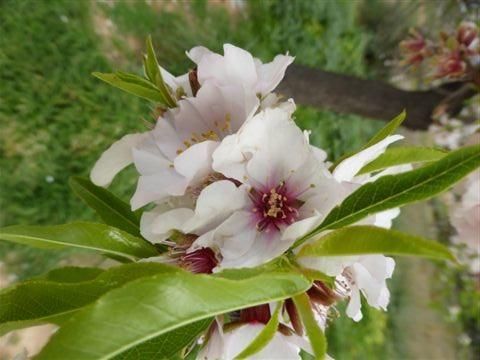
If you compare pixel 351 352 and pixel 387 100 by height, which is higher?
pixel 387 100

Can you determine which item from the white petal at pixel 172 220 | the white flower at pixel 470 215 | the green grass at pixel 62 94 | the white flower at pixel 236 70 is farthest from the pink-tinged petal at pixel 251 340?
the green grass at pixel 62 94

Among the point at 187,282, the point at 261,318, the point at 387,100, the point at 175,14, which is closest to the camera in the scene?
the point at 187,282

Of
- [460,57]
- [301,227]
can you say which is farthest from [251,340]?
[460,57]

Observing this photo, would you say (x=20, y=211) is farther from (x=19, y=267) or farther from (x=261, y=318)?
(x=261, y=318)

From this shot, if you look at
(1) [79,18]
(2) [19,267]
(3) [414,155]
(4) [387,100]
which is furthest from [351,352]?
(3) [414,155]

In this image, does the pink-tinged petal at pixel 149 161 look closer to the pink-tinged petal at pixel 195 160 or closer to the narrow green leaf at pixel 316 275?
the pink-tinged petal at pixel 195 160

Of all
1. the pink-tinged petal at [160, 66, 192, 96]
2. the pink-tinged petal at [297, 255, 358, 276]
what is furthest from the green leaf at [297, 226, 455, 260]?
the pink-tinged petal at [160, 66, 192, 96]
